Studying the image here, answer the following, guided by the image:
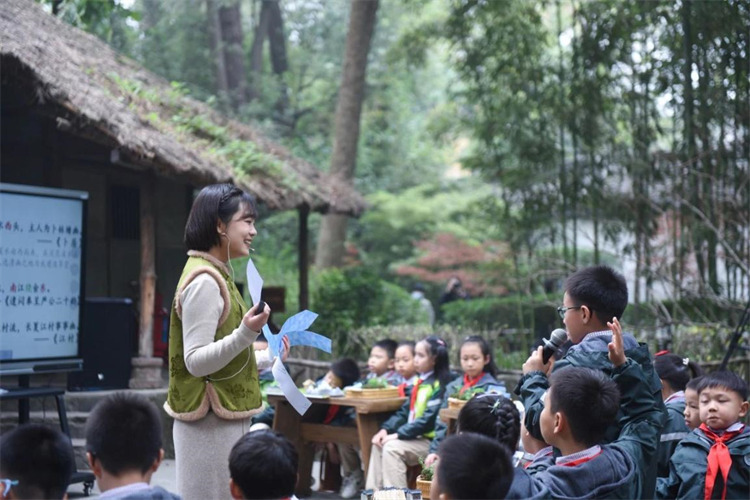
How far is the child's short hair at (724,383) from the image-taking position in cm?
404

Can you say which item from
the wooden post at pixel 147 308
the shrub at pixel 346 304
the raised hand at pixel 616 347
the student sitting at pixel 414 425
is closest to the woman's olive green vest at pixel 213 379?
the raised hand at pixel 616 347

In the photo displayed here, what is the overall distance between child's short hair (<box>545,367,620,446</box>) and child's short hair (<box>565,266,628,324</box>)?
1.37ft

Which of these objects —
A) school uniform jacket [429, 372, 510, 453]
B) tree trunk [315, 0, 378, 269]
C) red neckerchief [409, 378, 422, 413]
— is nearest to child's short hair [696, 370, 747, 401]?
school uniform jacket [429, 372, 510, 453]

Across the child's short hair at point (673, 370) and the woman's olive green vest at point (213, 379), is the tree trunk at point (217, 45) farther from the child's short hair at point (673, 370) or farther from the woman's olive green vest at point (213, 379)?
Result: the woman's olive green vest at point (213, 379)

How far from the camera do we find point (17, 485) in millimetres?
2727

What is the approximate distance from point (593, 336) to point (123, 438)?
1.71 metres

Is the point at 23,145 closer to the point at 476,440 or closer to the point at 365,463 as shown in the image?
the point at 365,463

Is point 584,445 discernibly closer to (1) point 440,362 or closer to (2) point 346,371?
(1) point 440,362

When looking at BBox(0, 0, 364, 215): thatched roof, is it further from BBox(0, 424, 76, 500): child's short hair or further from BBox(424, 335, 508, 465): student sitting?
BBox(0, 424, 76, 500): child's short hair

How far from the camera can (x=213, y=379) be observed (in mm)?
3299

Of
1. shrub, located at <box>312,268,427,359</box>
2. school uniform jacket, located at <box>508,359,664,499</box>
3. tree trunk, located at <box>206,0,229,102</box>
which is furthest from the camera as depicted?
tree trunk, located at <box>206,0,229,102</box>

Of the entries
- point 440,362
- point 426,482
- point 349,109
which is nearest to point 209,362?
point 426,482

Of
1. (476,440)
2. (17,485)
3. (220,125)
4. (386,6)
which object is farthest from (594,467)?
(386,6)

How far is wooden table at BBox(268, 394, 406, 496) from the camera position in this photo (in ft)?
22.1
